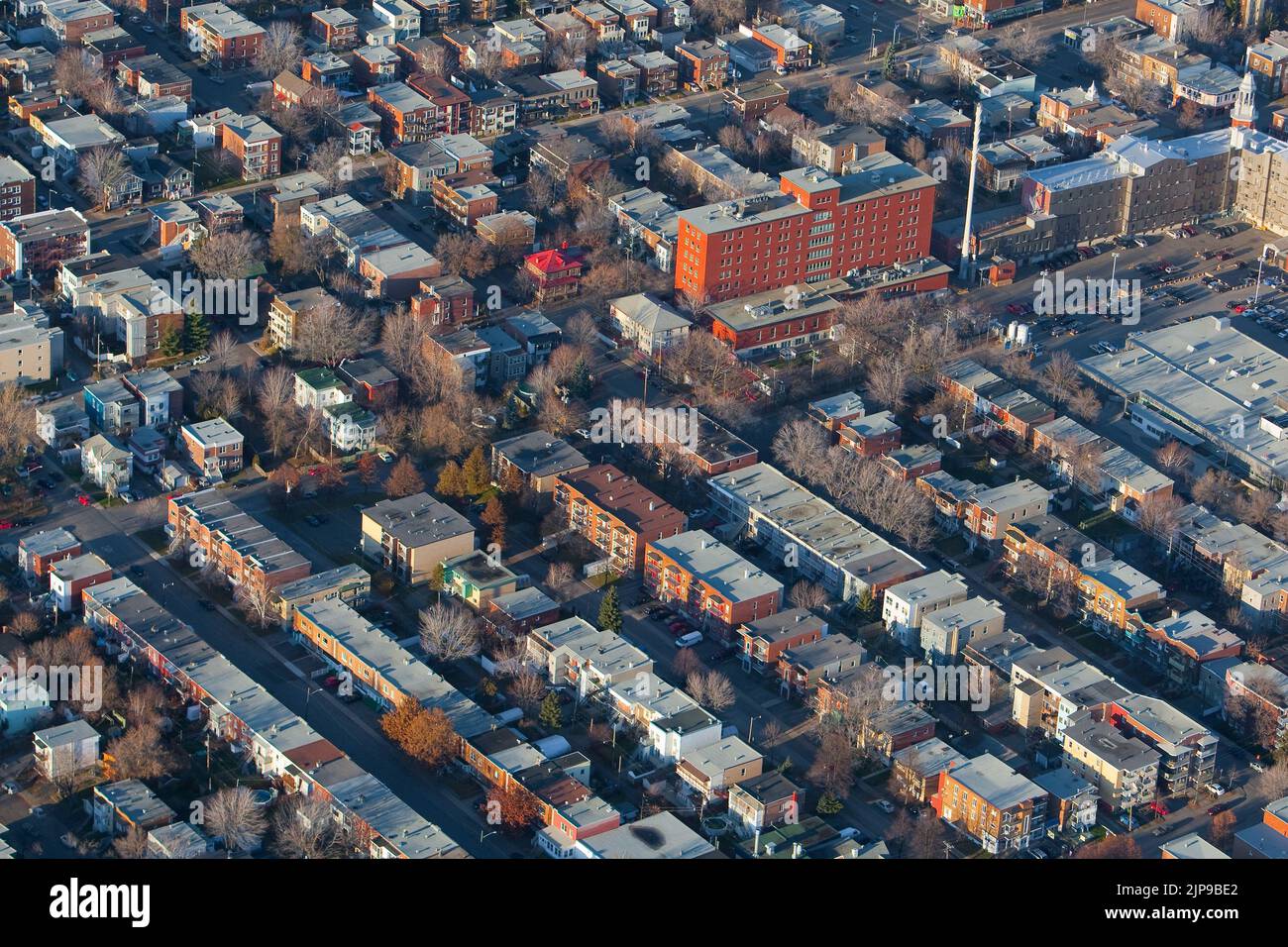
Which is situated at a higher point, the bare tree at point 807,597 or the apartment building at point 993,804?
the bare tree at point 807,597

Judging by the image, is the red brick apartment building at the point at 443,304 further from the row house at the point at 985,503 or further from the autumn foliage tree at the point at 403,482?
the row house at the point at 985,503

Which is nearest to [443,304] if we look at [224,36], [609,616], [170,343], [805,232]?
[170,343]

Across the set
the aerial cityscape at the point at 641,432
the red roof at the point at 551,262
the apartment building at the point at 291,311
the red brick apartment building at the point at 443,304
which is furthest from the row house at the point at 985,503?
the apartment building at the point at 291,311

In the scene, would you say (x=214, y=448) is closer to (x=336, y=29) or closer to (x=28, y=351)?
(x=28, y=351)

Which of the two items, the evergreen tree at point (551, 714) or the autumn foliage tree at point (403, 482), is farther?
the autumn foliage tree at point (403, 482)

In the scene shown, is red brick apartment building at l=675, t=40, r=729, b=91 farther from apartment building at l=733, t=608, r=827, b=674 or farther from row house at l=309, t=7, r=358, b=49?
apartment building at l=733, t=608, r=827, b=674

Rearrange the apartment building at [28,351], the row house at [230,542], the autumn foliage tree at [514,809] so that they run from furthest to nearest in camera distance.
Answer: the apartment building at [28,351], the row house at [230,542], the autumn foliage tree at [514,809]

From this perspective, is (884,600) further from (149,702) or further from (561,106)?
(561,106)
